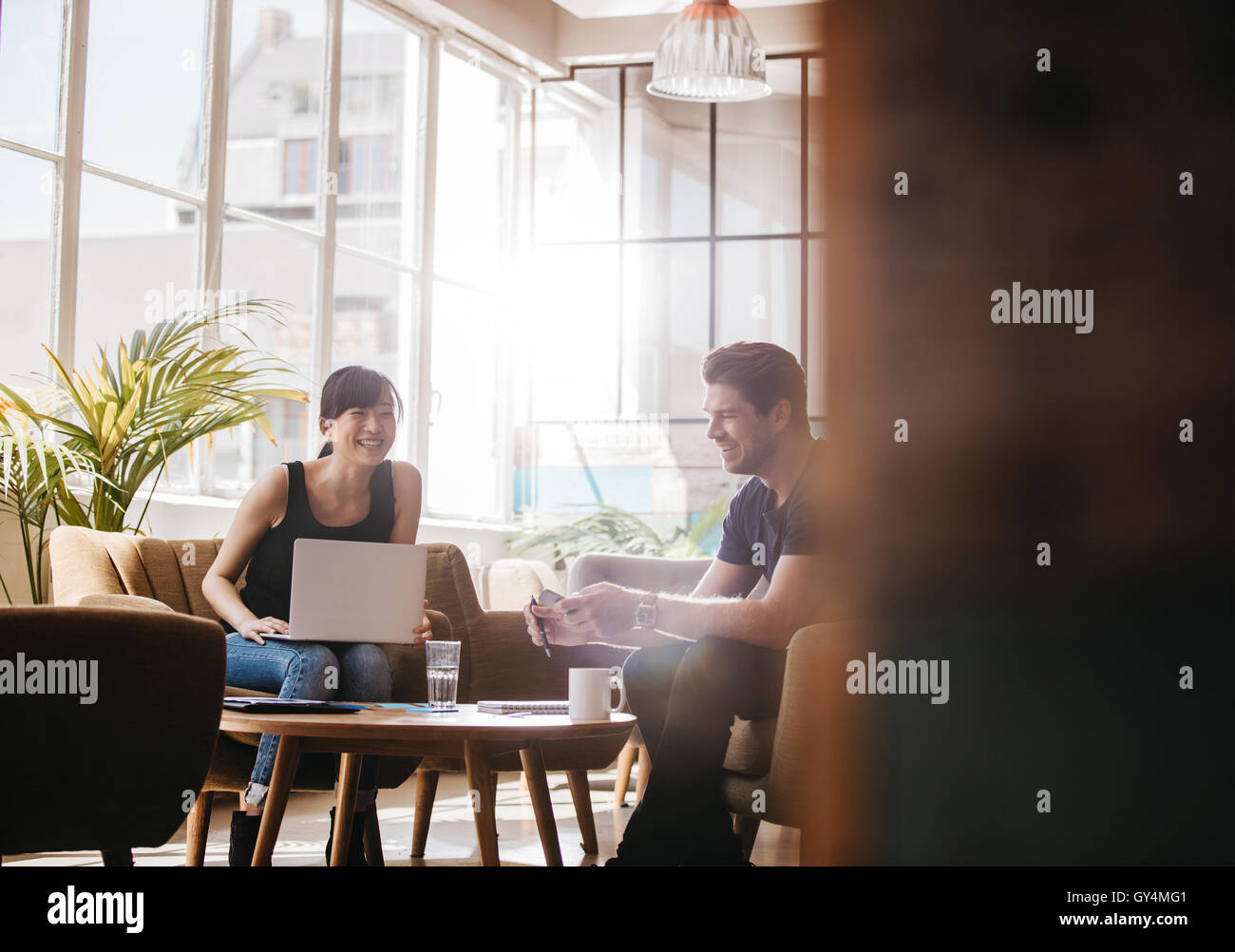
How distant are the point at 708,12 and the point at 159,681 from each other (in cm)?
365

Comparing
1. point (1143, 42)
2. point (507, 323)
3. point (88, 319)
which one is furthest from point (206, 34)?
point (1143, 42)

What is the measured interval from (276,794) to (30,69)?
3154 mm

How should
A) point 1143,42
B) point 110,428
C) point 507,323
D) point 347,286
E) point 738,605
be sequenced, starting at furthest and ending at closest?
point 507,323, point 347,286, point 110,428, point 738,605, point 1143,42

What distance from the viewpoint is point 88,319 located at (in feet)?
15.0

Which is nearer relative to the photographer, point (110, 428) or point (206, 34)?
point (110, 428)

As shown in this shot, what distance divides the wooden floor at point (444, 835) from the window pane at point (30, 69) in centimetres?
239

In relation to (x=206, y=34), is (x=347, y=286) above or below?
below

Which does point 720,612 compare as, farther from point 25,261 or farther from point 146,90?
point 146,90

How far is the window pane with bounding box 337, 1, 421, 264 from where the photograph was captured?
6.25 meters

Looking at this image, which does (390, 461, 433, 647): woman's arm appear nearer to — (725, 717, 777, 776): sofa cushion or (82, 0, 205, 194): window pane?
(725, 717, 777, 776): sofa cushion

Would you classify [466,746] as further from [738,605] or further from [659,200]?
[659,200]

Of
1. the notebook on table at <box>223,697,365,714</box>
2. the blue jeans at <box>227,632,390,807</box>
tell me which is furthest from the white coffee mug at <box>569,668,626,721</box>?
the blue jeans at <box>227,632,390,807</box>

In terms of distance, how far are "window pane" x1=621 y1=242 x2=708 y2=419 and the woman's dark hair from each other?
15.1ft

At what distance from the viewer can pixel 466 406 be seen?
Result: 7176 mm
